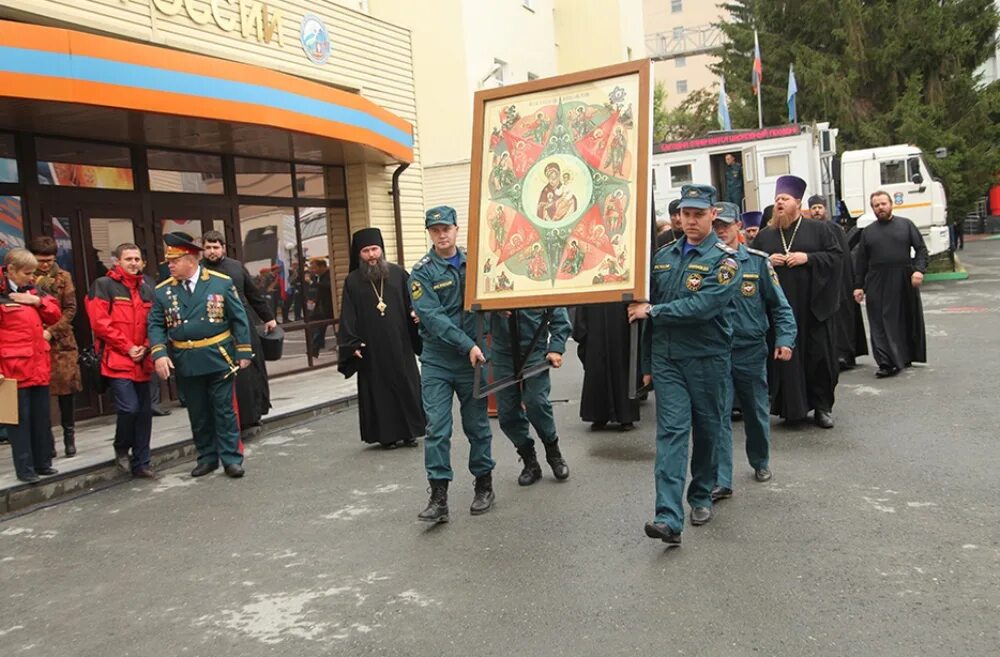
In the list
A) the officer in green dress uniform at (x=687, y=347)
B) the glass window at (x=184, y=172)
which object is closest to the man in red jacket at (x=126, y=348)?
the glass window at (x=184, y=172)

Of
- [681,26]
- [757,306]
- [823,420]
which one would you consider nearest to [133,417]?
[757,306]

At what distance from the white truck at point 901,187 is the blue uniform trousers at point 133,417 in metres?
16.4

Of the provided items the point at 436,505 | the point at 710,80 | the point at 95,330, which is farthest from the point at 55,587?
the point at 710,80

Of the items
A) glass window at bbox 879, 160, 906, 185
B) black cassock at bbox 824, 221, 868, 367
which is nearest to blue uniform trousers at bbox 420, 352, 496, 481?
black cassock at bbox 824, 221, 868, 367

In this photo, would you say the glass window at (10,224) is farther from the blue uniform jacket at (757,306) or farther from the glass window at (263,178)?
the blue uniform jacket at (757,306)

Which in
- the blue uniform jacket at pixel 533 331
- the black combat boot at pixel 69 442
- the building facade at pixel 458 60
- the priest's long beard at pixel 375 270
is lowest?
the black combat boot at pixel 69 442

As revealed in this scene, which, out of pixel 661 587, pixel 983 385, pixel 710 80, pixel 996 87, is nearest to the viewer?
pixel 661 587

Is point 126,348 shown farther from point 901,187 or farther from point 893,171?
point 893,171

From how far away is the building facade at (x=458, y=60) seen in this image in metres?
21.7

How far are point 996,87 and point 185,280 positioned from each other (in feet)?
84.5

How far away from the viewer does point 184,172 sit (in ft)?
38.1

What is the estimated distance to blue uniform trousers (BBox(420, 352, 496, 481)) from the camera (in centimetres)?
538

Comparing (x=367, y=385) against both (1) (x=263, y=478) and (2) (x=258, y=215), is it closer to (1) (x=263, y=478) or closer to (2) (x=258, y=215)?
(1) (x=263, y=478)

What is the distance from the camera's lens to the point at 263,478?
7.09m
